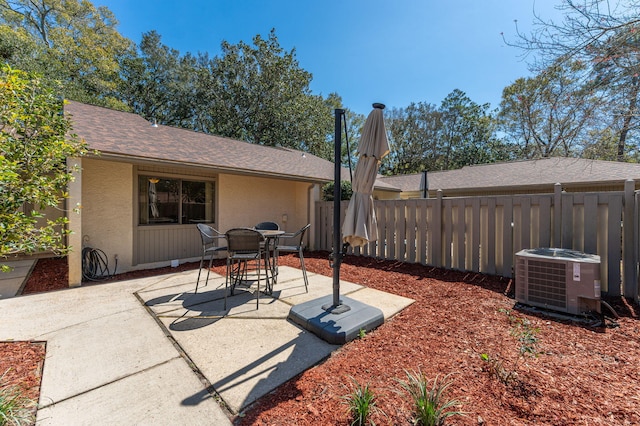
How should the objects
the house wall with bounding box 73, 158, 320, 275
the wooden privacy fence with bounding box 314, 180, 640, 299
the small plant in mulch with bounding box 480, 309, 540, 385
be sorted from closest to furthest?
the small plant in mulch with bounding box 480, 309, 540, 385, the wooden privacy fence with bounding box 314, 180, 640, 299, the house wall with bounding box 73, 158, 320, 275

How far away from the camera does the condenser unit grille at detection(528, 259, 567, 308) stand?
3.26m

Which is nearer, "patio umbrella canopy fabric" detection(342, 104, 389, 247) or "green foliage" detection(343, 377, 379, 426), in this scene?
"green foliage" detection(343, 377, 379, 426)

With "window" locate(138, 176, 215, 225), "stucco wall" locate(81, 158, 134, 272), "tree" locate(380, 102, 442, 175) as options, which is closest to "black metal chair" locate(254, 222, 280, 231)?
"window" locate(138, 176, 215, 225)

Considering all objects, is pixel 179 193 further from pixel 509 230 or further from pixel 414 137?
pixel 414 137

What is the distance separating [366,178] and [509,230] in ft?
11.0

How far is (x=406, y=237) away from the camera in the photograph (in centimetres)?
623

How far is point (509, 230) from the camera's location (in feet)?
15.6

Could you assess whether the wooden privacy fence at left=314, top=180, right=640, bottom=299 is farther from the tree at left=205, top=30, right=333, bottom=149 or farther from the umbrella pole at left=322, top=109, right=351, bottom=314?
the tree at left=205, top=30, right=333, bottom=149

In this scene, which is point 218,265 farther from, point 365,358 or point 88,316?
point 365,358

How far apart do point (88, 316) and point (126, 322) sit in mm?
643

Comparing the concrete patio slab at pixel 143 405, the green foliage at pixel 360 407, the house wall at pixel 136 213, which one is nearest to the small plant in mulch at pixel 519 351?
the green foliage at pixel 360 407

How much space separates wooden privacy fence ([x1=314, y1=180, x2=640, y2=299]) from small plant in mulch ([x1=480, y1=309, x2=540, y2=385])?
6.40 ft

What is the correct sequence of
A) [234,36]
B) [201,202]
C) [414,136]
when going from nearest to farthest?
[201,202], [234,36], [414,136]

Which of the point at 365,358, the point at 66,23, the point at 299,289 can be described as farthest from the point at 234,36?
the point at 365,358
